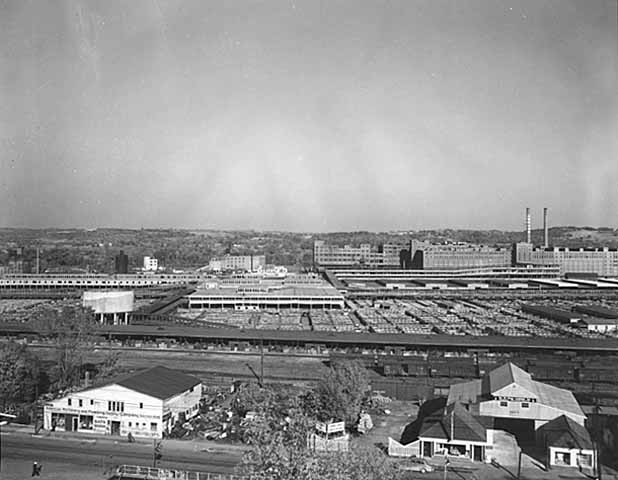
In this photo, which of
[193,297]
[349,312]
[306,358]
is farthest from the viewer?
[193,297]

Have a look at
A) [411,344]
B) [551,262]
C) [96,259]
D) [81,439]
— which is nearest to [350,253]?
[551,262]

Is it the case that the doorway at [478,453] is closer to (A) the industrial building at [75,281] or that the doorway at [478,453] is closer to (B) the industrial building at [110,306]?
(B) the industrial building at [110,306]

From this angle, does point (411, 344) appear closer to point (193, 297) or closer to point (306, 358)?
point (306, 358)

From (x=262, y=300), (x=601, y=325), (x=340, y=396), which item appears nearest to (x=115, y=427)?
(x=340, y=396)

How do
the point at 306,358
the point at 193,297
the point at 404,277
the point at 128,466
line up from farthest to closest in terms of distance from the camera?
the point at 404,277 < the point at 193,297 < the point at 306,358 < the point at 128,466

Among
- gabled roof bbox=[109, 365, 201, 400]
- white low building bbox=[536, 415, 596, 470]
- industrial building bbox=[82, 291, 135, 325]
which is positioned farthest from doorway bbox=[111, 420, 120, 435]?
industrial building bbox=[82, 291, 135, 325]

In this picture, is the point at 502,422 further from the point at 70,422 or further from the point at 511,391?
the point at 70,422
